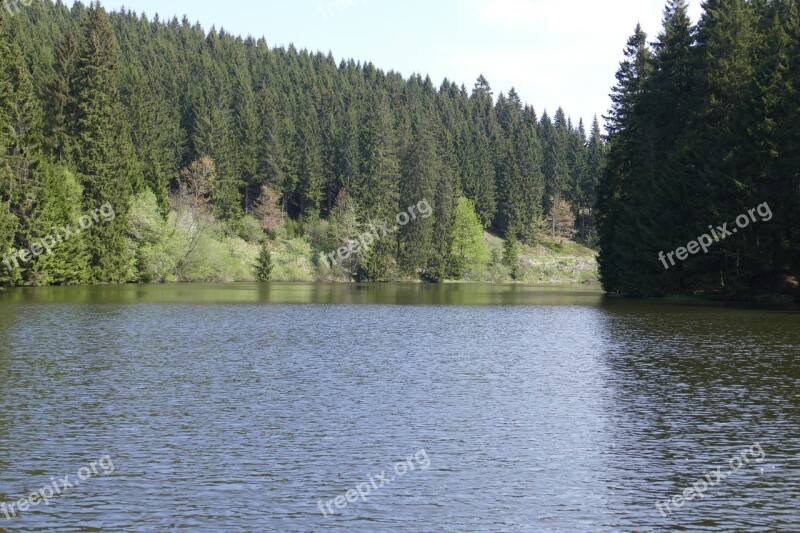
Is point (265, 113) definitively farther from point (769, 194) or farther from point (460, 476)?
point (460, 476)

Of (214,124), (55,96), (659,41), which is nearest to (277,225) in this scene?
(214,124)

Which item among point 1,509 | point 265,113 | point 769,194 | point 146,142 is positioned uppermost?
point 265,113

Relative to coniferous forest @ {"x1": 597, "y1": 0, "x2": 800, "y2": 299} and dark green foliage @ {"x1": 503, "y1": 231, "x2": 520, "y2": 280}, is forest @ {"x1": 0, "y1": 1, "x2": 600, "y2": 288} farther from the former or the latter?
coniferous forest @ {"x1": 597, "y1": 0, "x2": 800, "y2": 299}

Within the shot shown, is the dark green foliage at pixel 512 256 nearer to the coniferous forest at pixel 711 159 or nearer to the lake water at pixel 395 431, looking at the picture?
the coniferous forest at pixel 711 159

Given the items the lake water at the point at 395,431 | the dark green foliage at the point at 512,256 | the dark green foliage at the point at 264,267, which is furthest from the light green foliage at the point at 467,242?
the lake water at the point at 395,431

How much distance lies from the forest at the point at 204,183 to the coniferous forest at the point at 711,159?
1145cm

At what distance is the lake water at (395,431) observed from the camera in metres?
14.7

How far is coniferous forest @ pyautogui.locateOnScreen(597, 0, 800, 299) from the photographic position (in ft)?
219

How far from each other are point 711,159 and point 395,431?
57200 millimetres

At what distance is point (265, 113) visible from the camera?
602 ft

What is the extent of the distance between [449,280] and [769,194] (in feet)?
319

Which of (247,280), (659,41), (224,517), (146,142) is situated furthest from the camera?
(146,142)

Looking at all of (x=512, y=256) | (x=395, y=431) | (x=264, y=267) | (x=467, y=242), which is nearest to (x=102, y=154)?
(x=264, y=267)

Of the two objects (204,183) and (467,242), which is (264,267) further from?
(467,242)
